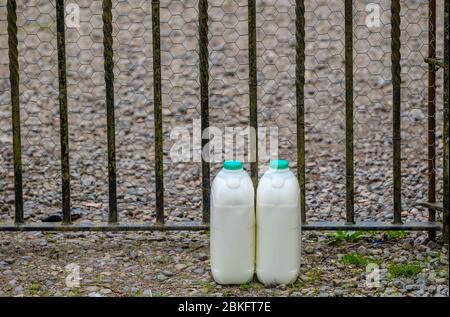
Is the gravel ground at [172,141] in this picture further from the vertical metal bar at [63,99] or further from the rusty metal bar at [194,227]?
the vertical metal bar at [63,99]

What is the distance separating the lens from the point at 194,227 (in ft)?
15.4

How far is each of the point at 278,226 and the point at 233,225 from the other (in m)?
0.20

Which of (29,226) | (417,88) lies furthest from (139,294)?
(417,88)

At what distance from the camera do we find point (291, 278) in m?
4.29

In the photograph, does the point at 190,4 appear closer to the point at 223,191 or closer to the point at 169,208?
the point at 169,208

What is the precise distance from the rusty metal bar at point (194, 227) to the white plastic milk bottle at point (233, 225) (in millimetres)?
430

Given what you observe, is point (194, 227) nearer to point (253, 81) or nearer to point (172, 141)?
point (253, 81)

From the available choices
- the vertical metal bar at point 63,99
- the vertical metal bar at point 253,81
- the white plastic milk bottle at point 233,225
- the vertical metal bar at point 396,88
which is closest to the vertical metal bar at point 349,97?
the vertical metal bar at point 396,88

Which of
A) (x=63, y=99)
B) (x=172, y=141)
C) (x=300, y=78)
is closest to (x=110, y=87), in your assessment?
(x=63, y=99)

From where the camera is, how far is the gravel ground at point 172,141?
4.54 meters

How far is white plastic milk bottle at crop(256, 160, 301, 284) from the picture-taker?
4.17 meters

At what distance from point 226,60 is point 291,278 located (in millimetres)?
4174

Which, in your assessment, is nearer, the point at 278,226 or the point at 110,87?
the point at 278,226

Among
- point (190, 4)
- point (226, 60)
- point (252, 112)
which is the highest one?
point (190, 4)
